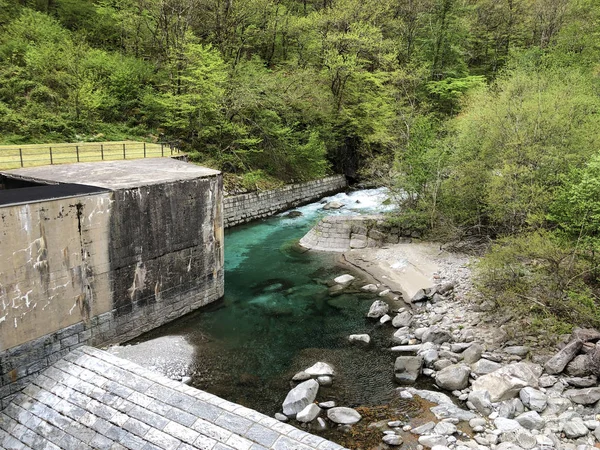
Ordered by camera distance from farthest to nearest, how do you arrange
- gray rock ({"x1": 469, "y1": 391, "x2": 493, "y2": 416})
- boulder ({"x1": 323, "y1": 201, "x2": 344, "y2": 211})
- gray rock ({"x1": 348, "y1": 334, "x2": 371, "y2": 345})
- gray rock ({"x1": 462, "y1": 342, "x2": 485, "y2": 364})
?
1. boulder ({"x1": 323, "y1": 201, "x2": 344, "y2": 211})
2. gray rock ({"x1": 348, "y1": 334, "x2": 371, "y2": 345})
3. gray rock ({"x1": 462, "y1": 342, "x2": 485, "y2": 364})
4. gray rock ({"x1": 469, "y1": 391, "x2": 493, "y2": 416})

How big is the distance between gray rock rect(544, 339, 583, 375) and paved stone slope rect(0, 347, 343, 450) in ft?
20.9

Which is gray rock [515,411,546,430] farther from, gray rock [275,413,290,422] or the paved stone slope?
gray rock [275,413,290,422]

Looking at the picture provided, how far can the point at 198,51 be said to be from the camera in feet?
89.8

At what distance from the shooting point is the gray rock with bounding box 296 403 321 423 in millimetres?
9930

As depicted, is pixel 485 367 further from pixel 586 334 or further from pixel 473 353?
pixel 586 334

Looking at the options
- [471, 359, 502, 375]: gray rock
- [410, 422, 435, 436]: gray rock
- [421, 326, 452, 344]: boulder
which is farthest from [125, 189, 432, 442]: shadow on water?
[471, 359, 502, 375]: gray rock

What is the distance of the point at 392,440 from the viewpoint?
911 cm

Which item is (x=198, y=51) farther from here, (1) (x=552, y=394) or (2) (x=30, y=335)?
(1) (x=552, y=394)

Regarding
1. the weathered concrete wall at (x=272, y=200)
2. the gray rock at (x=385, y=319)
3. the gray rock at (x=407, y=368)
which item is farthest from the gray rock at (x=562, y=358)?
the weathered concrete wall at (x=272, y=200)

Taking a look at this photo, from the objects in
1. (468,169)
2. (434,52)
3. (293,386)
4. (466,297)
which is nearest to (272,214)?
(468,169)

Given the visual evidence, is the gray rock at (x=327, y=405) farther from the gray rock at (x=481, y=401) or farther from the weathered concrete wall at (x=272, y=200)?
the weathered concrete wall at (x=272, y=200)

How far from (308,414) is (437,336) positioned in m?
5.15

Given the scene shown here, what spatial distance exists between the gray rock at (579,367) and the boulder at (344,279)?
9.12m

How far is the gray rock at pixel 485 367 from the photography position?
11.2 meters
